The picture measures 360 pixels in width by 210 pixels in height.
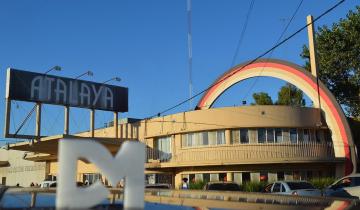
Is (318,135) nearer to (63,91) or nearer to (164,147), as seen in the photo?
(164,147)

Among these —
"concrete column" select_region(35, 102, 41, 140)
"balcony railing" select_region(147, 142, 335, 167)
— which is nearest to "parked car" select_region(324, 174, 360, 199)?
"balcony railing" select_region(147, 142, 335, 167)

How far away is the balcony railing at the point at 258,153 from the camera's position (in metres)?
35.3

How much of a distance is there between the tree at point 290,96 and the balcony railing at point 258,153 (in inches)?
825

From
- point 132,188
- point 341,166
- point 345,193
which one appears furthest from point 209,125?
point 132,188

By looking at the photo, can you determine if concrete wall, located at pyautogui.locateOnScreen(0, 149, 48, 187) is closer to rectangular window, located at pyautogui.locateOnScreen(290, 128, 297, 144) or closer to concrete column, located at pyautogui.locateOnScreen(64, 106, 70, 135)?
concrete column, located at pyautogui.locateOnScreen(64, 106, 70, 135)

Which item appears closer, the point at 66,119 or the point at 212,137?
the point at 212,137

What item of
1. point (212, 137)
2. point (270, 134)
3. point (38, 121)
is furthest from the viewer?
point (38, 121)

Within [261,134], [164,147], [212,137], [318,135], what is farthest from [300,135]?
[164,147]

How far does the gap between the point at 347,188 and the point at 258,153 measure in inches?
537

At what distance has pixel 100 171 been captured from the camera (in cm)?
269

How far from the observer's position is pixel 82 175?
152 feet

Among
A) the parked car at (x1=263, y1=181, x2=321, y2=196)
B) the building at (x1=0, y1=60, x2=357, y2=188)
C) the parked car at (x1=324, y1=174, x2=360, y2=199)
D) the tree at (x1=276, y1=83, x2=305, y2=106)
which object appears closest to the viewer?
the parked car at (x1=324, y1=174, x2=360, y2=199)

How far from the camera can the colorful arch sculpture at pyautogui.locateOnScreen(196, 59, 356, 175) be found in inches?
1468

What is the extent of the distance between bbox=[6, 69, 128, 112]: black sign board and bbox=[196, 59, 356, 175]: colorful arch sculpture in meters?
7.36
